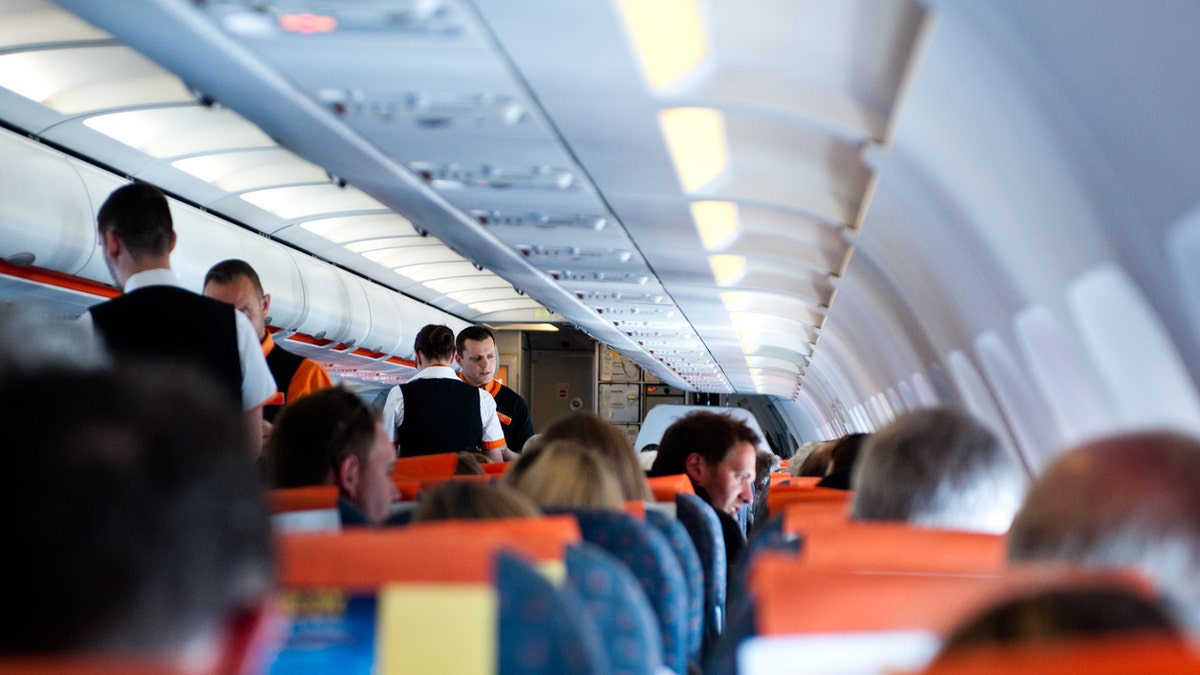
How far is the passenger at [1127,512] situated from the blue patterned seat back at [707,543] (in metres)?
2.40

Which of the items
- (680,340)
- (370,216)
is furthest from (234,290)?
(680,340)

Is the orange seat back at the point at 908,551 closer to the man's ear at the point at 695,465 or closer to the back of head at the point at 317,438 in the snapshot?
the back of head at the point at 317,438

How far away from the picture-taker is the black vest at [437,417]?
22.5 feet

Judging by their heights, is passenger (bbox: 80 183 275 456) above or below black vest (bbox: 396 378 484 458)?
above

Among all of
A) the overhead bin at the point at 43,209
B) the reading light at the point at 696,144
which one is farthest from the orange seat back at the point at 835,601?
the overhead bin at the point at 43,209

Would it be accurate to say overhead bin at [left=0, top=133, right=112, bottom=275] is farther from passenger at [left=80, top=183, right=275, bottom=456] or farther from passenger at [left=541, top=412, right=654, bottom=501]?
passenger at [left=541, top=412, right=654, bottom=501]

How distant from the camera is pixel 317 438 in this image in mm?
3465

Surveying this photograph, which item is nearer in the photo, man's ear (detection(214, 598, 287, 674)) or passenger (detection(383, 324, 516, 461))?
man's ear (detection(214, 598, 287, 674))

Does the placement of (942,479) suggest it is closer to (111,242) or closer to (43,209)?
(111,242)

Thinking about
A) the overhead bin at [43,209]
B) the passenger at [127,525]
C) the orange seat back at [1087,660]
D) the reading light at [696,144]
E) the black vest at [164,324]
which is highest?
the reading light at [696,144]

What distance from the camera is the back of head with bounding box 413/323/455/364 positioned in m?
6.95

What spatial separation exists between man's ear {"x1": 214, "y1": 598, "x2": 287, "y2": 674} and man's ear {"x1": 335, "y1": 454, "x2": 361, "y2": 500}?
231 cm

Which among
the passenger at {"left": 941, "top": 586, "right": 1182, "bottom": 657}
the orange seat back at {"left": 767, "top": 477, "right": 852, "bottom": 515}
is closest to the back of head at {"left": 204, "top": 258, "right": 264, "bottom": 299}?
the orange seat back at {"left": 767, "top": 477, "right": 852, "bottom": 515}

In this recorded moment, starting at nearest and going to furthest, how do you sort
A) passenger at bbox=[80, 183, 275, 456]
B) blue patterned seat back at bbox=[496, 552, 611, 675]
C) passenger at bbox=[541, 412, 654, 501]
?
blue patterned seat back at bbox=[496, 552, 611, 675] → passenger at bbox=[541, 412, 654, 501] → passenger at bbox=[80, 183, 275, 456]
